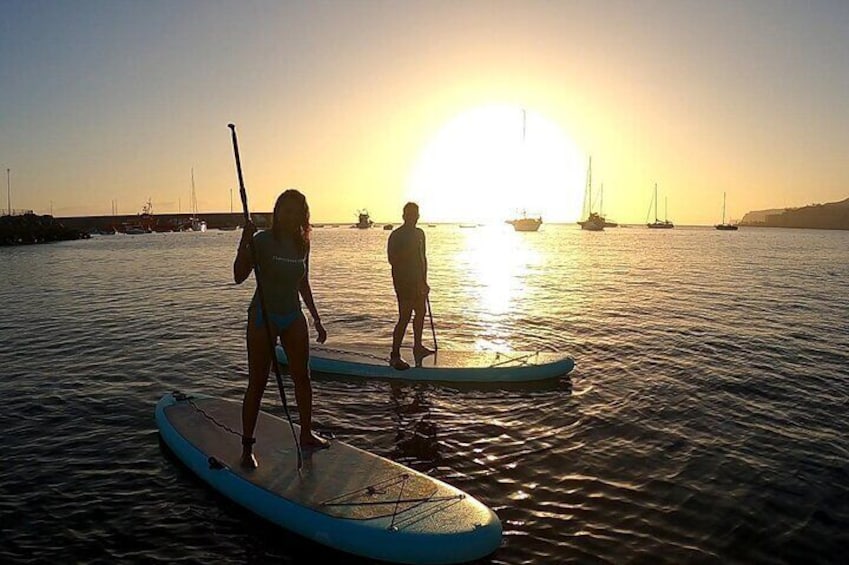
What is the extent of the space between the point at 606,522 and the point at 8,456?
814cm

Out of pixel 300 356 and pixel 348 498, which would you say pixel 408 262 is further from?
pixel 348 498

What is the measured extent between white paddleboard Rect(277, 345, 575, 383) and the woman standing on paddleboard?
510 centimetres

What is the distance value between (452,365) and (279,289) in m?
6.10

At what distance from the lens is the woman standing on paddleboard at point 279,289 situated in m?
6.39

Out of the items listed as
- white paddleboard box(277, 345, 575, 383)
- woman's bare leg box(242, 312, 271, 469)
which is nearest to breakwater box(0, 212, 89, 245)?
white paddleboard box(277, 345, 575, 383)

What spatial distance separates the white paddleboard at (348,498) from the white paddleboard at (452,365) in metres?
4.15

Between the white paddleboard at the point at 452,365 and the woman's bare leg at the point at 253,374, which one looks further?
the white paddleboard at the point at 452,365

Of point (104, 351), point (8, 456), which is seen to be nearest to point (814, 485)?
point (8, 456)

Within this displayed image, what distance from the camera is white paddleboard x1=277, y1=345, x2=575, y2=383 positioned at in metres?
11.8

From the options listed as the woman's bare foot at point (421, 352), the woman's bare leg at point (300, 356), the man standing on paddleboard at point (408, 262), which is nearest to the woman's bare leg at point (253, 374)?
the woman's bare leg at point (300, 356)

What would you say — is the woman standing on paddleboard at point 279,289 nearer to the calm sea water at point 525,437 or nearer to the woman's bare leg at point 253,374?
the woman's bare leg at point 253,374

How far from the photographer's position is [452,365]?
12.1 metres

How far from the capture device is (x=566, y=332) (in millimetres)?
19000

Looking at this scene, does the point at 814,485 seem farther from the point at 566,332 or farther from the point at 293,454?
the point at 566,332
